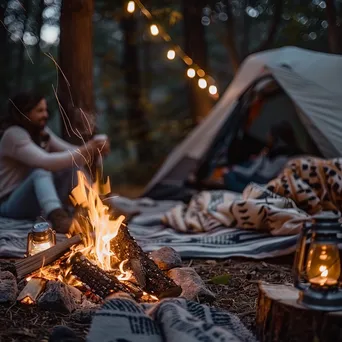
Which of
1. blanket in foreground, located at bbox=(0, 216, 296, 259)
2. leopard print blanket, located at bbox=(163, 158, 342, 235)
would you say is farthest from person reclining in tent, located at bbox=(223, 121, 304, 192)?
blanket in foreground, located at bbox=(0, 216, 296, 259)

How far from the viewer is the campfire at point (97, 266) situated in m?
2.76

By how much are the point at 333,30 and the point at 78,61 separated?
9.07 feet

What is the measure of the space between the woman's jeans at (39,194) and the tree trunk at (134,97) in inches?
214

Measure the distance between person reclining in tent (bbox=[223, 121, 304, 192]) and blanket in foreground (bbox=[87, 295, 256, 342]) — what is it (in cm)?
377

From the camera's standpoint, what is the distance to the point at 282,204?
4219mm

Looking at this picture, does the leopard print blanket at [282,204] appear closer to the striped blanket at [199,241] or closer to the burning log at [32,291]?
the striped blanket at [199,241]

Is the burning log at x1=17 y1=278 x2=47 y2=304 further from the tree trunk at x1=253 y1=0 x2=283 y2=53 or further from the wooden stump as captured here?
the tree trunk at x1=253 y1=0 x2=283 y2=53

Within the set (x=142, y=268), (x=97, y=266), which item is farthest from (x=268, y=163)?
(x=97, y=266)

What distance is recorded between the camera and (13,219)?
4734 mm

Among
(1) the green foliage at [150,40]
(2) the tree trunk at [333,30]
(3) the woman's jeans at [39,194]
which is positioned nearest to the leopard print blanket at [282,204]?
(3) the woman's jeans at [39,194]

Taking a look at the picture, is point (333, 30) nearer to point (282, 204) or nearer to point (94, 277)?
point (282, 204)

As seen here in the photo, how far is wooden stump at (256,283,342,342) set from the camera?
208 cm

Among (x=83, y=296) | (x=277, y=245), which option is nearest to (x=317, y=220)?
(x=83, y=296)

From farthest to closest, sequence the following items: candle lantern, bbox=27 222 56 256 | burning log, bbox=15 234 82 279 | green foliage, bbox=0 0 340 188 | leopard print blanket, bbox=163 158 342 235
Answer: green foliage, bbox=0 0 340 188
leopard print blanket, bbox=163 158 342 235
candle lantern, bbox=27 222 56 256
burning log, bbox=15 234 82 279
